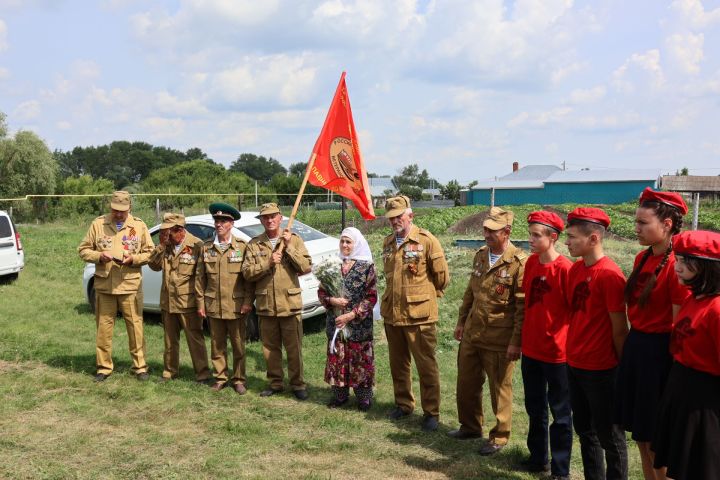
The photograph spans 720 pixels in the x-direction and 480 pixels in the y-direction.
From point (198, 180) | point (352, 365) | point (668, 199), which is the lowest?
point (352, 365)

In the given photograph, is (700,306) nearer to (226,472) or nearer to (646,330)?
(646,330)

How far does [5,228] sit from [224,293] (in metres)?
8.96

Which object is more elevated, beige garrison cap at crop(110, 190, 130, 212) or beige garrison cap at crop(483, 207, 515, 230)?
beige garrison cap at crop(110, 190, 130, 212)

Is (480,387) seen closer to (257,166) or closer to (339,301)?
(339,301)

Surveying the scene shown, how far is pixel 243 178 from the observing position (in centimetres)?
5459

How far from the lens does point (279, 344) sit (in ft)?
19.6

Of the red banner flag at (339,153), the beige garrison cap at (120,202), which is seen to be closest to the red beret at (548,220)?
the red banner flag at (339,153)

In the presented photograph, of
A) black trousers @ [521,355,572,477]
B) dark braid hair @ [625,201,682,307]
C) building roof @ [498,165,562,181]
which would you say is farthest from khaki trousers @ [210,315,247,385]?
building roof @ [498,165,562,181]

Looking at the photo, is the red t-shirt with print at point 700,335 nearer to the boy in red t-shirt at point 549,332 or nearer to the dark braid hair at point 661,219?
the dark braid hair at point 661,219

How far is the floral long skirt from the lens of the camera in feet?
17.8

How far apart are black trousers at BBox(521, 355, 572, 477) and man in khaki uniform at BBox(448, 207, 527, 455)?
23 centimetres

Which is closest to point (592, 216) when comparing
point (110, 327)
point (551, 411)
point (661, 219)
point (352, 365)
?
point (661, 219)

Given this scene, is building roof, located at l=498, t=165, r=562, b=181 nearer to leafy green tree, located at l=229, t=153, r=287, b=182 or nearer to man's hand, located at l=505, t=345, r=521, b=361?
leafy green tree, located at l=229, t=153, r=287, b=182

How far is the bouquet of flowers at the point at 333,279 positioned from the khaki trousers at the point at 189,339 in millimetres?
1602
